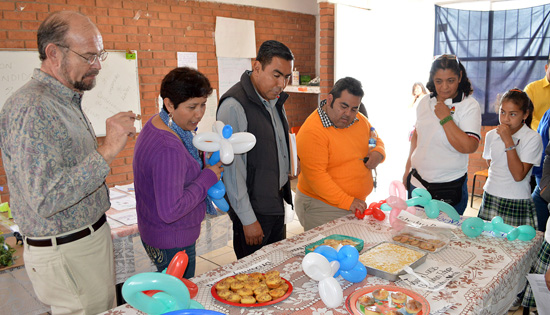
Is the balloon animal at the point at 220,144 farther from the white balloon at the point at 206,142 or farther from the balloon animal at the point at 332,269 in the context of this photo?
the balloon animal at the point at 332,269

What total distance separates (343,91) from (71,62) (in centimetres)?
130

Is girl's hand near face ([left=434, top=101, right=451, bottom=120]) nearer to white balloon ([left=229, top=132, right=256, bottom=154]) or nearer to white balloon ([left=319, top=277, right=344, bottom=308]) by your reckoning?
white balloon ([left=229, top=132, right=256, bottom=154])

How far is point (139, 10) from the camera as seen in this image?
4.75 meters

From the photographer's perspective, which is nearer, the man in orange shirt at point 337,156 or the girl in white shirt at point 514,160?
the man in orange shirt at point 337,156

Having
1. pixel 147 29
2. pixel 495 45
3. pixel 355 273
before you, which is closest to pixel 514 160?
pixel 355 273

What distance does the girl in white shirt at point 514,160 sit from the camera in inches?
95.2

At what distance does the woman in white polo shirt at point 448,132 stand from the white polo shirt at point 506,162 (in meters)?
0.30

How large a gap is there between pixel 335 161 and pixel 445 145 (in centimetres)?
65

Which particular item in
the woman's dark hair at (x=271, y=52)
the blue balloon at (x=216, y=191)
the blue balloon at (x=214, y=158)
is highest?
the woman's dark hair at (x=271, y=52)

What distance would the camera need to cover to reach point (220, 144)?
5.70 feet

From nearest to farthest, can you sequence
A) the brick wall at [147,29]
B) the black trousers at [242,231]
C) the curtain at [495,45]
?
1. the black trousers at [242,231]
2. the brick wall at [147,29]
3. the curtain at [495,45]

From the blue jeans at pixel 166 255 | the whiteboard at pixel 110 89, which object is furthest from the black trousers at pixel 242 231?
the whiteboard at pixel 110 89

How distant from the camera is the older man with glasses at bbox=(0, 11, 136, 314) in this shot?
1.32 meters

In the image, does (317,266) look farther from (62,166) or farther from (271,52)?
(271,52)
